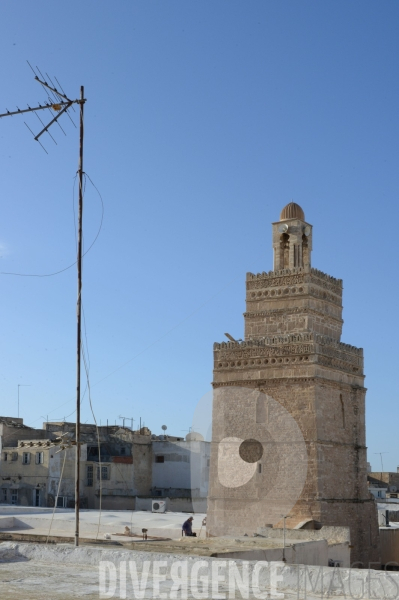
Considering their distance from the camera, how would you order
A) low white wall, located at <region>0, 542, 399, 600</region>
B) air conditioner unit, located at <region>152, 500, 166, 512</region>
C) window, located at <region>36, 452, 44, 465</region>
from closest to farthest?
1. low white wall, located at <region>0, 542, 399, 600</region>
2. air conditioner unit, located at <region>152, 500, 166, 512</region>
3. window, located at <region>36, 452, 44, 465</region>

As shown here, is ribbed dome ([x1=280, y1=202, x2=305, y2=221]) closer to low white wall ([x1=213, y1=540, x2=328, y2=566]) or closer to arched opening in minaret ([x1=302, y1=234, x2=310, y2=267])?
arched opening in minaret ([x1=302, y1=234, x2=310, y2=267])

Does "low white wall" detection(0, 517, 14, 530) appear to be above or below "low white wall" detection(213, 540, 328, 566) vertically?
below

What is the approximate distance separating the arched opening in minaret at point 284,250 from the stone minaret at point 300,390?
0.13 ft

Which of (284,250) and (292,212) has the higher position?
(292,212)

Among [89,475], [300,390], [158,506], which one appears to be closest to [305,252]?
[300,390]

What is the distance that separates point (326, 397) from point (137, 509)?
1802 centimetres

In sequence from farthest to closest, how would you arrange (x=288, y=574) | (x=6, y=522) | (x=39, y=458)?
(x=39, y=458), (x=6, y=522), (x=288, y=574)

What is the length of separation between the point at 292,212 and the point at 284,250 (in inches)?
61.1

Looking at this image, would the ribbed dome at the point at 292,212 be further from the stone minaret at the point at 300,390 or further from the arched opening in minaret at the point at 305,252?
the arched opening in minaret at the point at 305,252

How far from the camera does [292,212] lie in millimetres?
29625

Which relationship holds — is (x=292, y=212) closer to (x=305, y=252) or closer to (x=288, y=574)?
(x=305, y=252)

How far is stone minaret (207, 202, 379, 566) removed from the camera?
88.9 feet

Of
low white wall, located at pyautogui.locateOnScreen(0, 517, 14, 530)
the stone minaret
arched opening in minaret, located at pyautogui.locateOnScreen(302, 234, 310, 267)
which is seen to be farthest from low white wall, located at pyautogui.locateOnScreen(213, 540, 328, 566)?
low white wall, located at pyautogui.locateOnScreen(0, 517, 14, 530)

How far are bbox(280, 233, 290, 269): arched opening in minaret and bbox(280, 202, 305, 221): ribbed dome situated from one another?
736 millimetres
